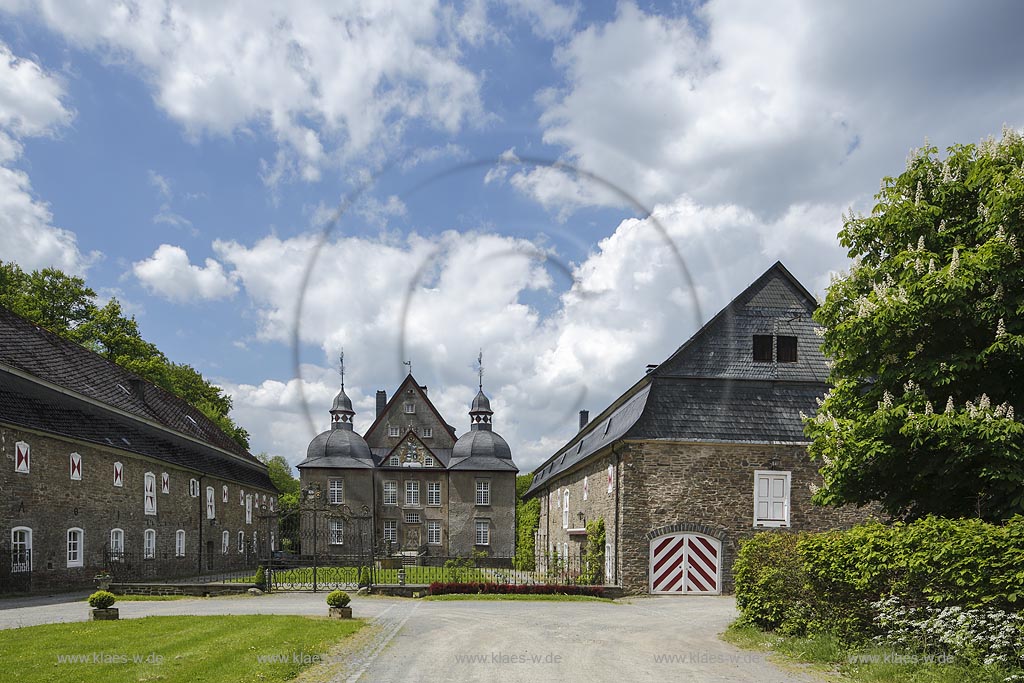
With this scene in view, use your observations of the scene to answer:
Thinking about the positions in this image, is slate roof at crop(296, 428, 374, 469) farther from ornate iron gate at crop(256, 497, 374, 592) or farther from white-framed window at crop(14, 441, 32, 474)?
white-framed window at crop(14, 441, 32, 474)

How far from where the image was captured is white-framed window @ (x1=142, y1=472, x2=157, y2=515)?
32906mm

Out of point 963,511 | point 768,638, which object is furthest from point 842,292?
point 768,638

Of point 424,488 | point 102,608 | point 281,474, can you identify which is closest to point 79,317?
point 424,488

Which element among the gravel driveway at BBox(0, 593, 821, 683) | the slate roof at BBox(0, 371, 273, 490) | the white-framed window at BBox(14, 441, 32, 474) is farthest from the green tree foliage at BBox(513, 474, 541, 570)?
the white-framed window at BBox(14, 441, 32, 474)

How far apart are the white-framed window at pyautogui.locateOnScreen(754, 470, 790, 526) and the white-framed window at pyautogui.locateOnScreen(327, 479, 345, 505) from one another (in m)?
36.1

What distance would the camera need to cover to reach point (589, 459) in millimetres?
31094

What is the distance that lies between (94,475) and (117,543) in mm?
3262

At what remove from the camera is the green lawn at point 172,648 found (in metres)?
10.8

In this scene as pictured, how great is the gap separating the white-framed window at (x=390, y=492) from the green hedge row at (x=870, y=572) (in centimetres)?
4285

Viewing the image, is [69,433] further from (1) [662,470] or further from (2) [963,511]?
(2) [963,511]

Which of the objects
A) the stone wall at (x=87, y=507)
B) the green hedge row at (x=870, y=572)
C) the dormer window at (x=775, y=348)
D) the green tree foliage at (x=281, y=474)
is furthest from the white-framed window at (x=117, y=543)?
the green tree foliage at (x=281, y=474)

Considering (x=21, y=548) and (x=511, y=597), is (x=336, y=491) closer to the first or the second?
(x=21, y=548)

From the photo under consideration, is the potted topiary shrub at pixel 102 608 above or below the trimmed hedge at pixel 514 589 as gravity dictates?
above

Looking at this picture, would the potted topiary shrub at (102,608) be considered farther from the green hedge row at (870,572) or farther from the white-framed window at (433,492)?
the white-framed window at (433,492)
